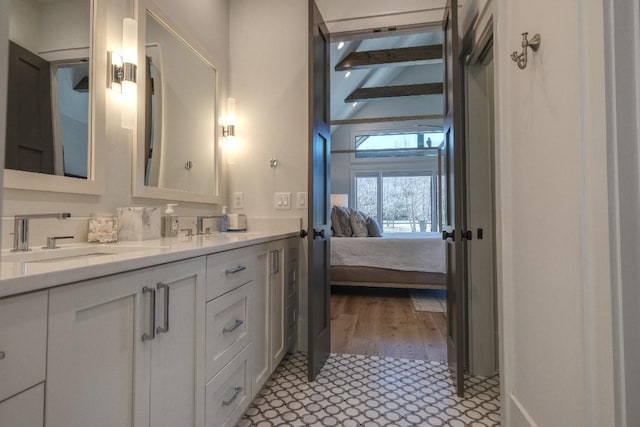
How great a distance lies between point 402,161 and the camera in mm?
7223

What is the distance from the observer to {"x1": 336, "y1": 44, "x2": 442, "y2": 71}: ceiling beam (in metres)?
4.16

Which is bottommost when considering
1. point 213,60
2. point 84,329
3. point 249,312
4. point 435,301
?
point 435,301

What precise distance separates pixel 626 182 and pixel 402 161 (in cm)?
679

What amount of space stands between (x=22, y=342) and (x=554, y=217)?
1.27 metres

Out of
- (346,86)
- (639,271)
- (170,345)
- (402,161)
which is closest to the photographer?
(639,271)

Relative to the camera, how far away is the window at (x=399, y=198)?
7230 millimetres

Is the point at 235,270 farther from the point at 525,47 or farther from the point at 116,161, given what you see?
the point at 525,47

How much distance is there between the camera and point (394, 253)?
3.63m

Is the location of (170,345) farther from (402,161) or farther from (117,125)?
(402,161)

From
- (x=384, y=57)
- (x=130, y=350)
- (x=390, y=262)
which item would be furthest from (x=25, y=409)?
(x=384, y=57)

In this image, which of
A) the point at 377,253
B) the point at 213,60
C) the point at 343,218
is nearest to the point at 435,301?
the point at 377,253

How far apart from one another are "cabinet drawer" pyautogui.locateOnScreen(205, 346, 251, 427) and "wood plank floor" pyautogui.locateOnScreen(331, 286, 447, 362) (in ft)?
3.36

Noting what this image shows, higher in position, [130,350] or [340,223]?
[340,223]

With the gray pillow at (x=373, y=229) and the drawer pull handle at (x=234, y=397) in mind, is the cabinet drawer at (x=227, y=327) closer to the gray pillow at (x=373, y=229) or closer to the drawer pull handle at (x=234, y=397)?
the drawer pull handle at (x=234, y=397)
